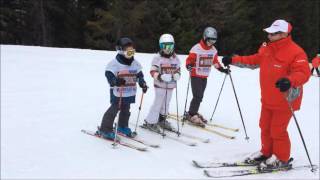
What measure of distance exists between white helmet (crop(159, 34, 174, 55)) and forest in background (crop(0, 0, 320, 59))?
2039 centimetres

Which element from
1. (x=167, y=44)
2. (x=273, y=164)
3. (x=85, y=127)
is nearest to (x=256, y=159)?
(x=273, y=164)

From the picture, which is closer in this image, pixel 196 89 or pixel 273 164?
pixel 273 164

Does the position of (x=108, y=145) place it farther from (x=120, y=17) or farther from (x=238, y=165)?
(x=120, y=17)

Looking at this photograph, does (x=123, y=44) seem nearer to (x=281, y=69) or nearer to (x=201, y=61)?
(x=201, y=61)

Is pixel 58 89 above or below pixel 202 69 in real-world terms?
below

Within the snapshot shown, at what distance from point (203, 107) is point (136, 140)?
3355 mm

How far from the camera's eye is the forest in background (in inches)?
1106

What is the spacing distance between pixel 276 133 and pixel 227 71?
75.9 inches

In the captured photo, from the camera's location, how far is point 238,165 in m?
6.09

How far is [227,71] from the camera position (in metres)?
7.54

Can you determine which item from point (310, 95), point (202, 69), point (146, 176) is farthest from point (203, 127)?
point (310, 95)

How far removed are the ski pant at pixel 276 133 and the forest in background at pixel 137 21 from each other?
854 inches

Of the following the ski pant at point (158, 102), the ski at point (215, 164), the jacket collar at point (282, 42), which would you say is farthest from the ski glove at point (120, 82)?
the jacket collar at point (282, 42)

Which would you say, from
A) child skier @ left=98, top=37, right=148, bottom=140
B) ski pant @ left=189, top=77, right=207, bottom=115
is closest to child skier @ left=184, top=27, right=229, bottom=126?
ski pant @ left=189, top=77, right=207, bottom=115
